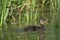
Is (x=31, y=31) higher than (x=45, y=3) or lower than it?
lower

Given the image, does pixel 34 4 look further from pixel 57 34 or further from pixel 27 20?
pixel 57 34

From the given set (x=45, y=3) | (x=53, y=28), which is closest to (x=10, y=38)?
(x=53, y=28)

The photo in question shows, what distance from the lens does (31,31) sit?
7363 millimetres

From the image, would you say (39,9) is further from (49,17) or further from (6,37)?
(6,37)

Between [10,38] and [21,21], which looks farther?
[21,21]

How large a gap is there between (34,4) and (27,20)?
2.39 ft

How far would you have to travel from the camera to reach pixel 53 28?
24.7 ft

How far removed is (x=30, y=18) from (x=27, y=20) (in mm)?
191

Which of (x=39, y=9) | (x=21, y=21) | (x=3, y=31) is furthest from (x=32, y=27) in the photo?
(x=39, y=9)

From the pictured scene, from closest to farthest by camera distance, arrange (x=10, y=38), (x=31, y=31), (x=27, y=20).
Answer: (x=10, y=38), (x=31, y=31), (x=27, y=20)

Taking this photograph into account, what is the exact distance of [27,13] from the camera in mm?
9039

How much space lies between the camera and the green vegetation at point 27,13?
26.9 ft

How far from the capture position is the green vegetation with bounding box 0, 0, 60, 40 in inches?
322

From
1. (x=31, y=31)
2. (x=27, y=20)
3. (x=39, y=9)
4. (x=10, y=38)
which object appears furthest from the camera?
(x=39, y=9)
